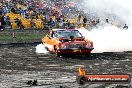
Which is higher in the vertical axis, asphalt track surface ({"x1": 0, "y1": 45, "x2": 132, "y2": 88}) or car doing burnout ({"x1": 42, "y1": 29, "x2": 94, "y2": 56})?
car doing burnout ({"x1": 42, "y1": 29, "x2": 94, "y2": 56})

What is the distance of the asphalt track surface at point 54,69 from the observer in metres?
10.6

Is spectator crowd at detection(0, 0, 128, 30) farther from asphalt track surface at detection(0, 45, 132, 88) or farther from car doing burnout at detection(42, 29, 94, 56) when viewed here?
asphalt track surface at detection(0, 45, 132, 88)

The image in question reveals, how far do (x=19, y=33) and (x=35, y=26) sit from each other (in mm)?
3512

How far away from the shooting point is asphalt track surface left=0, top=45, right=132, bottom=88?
10648 mm

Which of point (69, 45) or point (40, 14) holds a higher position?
point (40, 14)

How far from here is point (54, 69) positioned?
13984mm

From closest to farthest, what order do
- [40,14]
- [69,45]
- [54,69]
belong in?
1. [54,69]
2. [69,45]
3. [40,14]

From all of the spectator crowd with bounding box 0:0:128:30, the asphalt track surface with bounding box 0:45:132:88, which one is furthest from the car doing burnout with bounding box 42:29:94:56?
the spectator crowd with bounding box 0:0:128:30

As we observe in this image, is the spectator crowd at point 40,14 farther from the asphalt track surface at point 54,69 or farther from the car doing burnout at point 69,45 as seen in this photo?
the asphalt track surface at point 54,69

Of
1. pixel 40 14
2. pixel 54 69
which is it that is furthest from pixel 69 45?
pixel 40 14

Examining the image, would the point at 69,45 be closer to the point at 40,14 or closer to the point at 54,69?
the point at 54,69

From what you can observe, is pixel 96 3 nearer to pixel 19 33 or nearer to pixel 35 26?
pixel 35 26

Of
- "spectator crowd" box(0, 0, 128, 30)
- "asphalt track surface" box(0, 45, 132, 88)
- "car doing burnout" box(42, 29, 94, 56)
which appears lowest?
"asphalt track surface" box(0, 45, 132, 88)

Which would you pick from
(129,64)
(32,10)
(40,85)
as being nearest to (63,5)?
(32,10)
